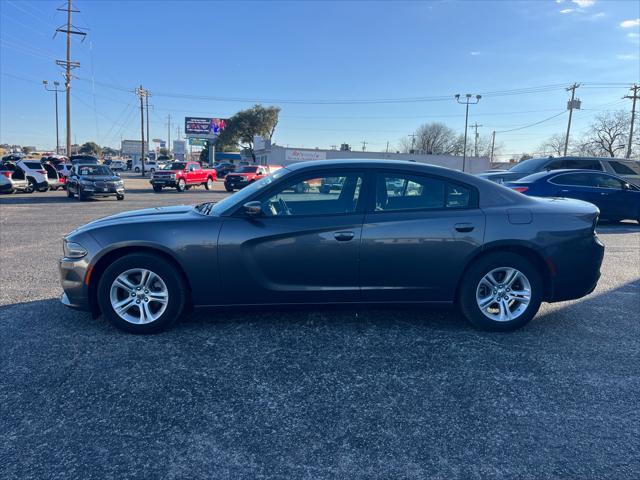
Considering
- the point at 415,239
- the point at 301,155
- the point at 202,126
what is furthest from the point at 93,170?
the point at 202,126

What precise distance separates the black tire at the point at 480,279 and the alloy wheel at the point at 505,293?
31mm

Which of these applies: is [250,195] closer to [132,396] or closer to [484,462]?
[132,396]

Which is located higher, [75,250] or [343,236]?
[343,236]

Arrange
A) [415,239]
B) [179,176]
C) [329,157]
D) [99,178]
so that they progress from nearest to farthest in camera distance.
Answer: [415,239], [99,178], [179,176], [329,157]

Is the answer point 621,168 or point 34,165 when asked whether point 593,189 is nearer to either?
point 621,168

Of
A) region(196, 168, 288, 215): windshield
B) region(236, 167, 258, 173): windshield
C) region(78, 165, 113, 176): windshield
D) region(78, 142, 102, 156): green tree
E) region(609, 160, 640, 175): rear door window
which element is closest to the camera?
region(196, 168, 288, 215): windshield

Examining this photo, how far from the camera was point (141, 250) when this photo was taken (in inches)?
151

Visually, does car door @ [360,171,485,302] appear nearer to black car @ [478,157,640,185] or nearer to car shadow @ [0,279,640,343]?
car shadow @ [0,279,640,343]

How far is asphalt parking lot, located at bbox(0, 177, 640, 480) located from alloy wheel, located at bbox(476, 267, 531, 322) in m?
0.22

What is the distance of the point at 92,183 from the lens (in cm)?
1856

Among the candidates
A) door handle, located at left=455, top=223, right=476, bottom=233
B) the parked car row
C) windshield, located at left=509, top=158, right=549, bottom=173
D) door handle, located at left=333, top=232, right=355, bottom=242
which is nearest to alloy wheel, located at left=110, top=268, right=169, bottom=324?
door handle, located at left=333, top=232, right=355, bottom=242

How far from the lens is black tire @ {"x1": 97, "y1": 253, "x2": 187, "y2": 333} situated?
149 inches

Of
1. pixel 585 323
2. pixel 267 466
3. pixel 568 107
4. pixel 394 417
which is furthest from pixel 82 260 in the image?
pixel 568 107

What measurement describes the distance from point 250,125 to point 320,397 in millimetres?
75650
